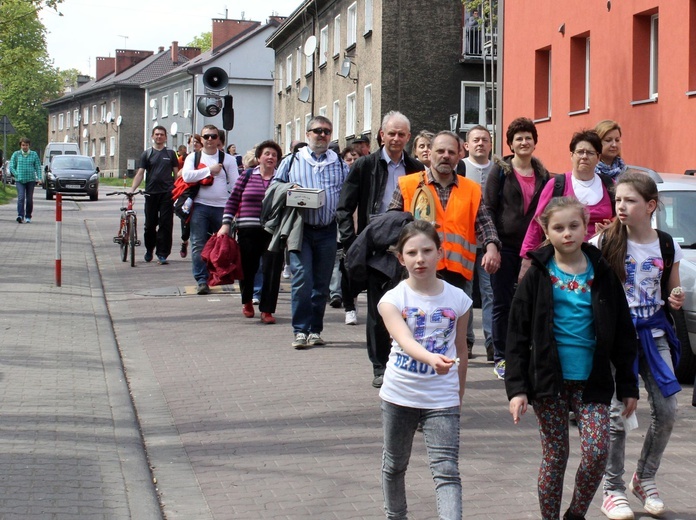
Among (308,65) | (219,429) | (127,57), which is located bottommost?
(219,429)

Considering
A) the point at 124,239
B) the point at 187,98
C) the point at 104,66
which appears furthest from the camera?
the point at 104,66

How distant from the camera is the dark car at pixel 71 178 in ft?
144

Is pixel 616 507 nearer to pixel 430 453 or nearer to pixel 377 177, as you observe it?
pixel 430 453

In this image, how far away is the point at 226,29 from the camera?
7206 centimetres

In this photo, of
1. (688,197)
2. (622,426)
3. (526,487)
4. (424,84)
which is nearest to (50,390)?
(526,487)

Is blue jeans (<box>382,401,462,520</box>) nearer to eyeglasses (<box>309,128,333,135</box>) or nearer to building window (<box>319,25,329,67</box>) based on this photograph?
eyeglasses (<box>309,128,333,135</box>)

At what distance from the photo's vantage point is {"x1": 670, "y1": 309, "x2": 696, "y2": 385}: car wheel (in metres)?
8.44

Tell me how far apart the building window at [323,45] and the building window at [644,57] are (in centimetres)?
2432

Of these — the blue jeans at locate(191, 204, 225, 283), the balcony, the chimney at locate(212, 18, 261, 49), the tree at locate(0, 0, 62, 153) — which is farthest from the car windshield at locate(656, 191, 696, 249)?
the tree at locate(0, 0, 62, 153)

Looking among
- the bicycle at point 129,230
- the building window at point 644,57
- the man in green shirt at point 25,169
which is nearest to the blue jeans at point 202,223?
the bicycle at point 129,230

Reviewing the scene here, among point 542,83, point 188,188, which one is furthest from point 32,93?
point 188,188

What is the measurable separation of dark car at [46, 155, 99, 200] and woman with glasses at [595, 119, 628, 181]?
1500 inches

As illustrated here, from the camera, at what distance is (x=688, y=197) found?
956 centimetres

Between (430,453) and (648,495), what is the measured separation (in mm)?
1391
